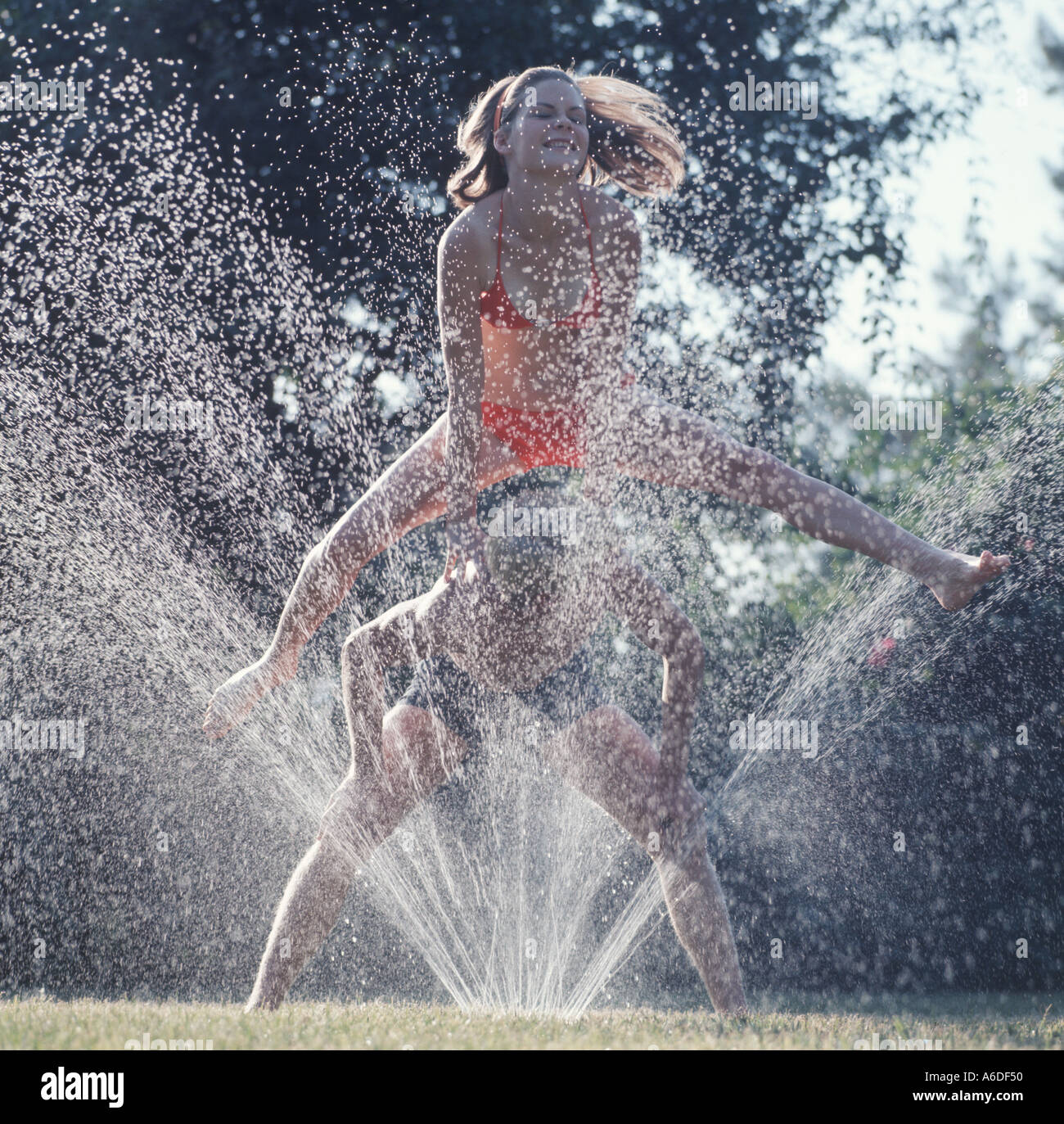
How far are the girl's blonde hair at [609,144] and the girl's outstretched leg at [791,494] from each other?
1.05m

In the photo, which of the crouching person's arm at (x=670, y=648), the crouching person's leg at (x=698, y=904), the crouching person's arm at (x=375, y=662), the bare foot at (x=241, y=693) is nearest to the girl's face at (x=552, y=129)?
the crouching person's arm at (x=670, y=648)

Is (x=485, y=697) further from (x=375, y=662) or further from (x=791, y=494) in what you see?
(x=791, y=494)

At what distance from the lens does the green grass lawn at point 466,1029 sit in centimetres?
292

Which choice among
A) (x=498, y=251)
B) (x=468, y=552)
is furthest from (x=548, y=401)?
(x=468, y=552)

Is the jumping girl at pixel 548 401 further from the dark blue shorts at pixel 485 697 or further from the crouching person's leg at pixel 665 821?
the crouching person's leg at pixel 665 821

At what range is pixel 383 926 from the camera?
23.2 ft

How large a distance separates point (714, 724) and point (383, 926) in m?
2.46

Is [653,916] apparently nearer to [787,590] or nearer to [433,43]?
[787,590]

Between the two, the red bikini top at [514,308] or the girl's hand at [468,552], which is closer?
the girl's hand at [468,552]

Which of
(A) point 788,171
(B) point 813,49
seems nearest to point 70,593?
(A) point 788,171

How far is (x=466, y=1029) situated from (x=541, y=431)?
1.93 m

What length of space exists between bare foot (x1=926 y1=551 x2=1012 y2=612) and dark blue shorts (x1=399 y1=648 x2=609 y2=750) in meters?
1.15
